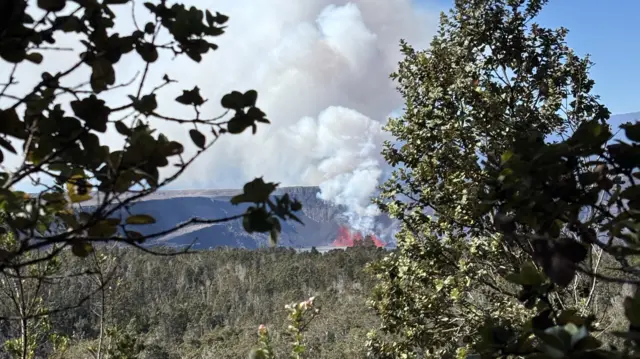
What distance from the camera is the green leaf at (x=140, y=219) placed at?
121 centimetres

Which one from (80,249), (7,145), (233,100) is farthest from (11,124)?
(233,100)

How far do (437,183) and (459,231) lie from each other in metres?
0.55

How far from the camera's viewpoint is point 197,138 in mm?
1229

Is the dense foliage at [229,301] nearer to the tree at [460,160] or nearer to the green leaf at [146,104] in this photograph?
the tree at [460,160]

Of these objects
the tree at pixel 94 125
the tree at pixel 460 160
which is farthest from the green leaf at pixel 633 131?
the tree at pixel 460 160

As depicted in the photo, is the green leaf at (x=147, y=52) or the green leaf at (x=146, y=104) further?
the green leaf at (x=147, y=52)

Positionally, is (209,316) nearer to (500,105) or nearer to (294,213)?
(500,105)

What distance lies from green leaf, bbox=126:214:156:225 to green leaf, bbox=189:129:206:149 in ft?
0.65

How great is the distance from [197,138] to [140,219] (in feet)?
0.75

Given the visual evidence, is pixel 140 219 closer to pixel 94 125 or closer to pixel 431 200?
pixel 94 125

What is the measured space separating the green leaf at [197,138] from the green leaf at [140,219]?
197mm

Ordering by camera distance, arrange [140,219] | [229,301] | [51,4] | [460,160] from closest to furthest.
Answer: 1. [51,4]
2. [140,219]
3. [460,160]
4. [229,301]

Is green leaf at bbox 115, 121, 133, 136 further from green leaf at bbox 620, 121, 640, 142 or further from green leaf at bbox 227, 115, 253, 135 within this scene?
green leaf at bbox 620, 121, 640, 142

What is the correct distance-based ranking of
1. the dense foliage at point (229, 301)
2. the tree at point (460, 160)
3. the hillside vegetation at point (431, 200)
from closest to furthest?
the hillside vegetation at point (431, 200) < the tree at point (460, 160) < the dense foliage at point (229, 301)
